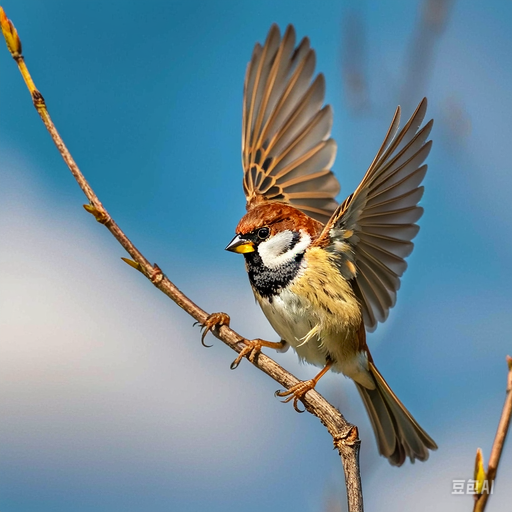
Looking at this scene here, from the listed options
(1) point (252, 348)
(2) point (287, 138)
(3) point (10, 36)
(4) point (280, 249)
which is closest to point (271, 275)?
(4) point (280, 249)

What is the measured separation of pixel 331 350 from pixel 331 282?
1.26 feet

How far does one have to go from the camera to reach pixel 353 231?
136 inches

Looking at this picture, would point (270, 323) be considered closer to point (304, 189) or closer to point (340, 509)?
point (340, 509)

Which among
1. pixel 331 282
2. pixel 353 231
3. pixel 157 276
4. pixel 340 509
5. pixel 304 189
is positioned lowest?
pixel 340 509

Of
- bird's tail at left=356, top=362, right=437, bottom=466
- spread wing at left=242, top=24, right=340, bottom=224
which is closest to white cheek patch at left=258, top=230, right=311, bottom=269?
spread wing at left=242, top=24, right=340, bottom=224

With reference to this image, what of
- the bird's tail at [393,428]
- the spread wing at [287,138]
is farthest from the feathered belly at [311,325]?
the spread wing at [287,138]

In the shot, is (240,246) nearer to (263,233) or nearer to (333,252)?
(263,233)

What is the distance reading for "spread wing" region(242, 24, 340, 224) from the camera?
4.53m

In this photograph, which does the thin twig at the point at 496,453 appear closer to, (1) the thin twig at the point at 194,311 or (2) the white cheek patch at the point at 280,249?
(1) the thin twig at the point at 194,311

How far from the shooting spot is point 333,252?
3516 mm

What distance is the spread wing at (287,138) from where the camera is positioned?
4.53 metres

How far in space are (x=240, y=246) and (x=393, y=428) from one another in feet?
4.82

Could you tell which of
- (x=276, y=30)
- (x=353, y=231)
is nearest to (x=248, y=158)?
(x=276, y=30)

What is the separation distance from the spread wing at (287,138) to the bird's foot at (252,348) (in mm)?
1092
